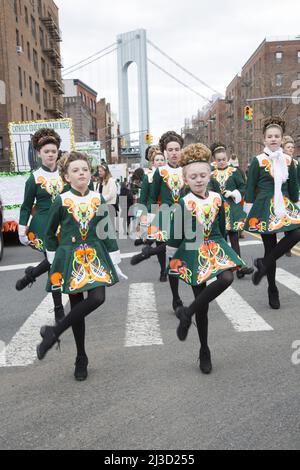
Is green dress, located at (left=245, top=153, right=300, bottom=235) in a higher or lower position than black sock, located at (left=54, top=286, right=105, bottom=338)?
higher

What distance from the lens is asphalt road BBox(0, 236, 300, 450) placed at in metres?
3.19

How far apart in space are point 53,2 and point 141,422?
191 ft

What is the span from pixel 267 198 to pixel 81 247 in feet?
9.36

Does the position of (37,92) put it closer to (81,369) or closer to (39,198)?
(39,198)

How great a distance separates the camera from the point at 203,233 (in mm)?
4367

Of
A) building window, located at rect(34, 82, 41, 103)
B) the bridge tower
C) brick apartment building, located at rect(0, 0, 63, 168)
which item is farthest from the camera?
the bridge tower

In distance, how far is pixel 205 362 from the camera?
4.30 metres

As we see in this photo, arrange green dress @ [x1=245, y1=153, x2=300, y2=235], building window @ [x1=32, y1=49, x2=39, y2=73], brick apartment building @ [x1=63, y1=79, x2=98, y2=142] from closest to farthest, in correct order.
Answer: green dress @ [x1=245, y1=153, x2=300, y2=235], building window @ [x1=32, y1=49, x2=39, y2=73], brick apartment building @ [x1=63, y1=79, x2=98, y2=142]

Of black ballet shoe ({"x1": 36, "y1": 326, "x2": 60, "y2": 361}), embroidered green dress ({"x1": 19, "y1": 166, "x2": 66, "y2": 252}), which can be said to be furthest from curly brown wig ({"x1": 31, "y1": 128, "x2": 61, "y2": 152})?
black ballet shoe ({"x1": 36, "y1": 326, "x2": 60, "y2": 361})

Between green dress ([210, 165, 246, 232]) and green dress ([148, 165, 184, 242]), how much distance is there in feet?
4.49

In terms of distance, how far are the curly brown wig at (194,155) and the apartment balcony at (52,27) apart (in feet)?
158

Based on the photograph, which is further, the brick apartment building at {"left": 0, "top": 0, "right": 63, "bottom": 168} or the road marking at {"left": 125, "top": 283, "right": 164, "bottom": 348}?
the brick apartment building at {"left": 0, "top": 0, "right": 63, "bottom": 168}

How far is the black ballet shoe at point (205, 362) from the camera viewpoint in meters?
4.26

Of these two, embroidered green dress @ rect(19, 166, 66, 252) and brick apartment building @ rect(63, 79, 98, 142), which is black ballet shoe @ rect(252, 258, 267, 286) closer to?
embroidered green dress @ rect(19, 166, 66, 252)
